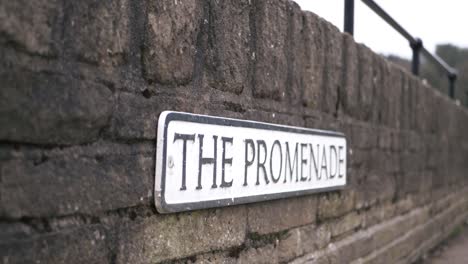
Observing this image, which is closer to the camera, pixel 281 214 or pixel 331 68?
pixel 281 214

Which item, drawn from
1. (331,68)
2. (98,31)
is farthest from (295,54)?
(98,31)

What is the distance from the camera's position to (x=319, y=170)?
2.97 metres

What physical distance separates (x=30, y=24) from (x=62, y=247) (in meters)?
0.57

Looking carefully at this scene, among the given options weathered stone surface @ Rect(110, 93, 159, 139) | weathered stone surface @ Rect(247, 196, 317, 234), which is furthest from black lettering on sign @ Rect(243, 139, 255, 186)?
weathered stone surface @ Rect(110, 93, 159, 139)

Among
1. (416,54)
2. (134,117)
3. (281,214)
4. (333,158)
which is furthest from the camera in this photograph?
(416,54)

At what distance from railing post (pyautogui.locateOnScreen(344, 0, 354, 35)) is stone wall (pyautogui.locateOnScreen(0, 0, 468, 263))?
17cm

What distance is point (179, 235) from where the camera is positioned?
1967mm

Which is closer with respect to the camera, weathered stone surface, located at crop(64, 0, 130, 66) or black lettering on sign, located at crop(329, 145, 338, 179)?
weathered stone surface, located at crop(64, 0, 130, 66)

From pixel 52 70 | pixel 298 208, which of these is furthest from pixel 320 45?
pixel 52 70

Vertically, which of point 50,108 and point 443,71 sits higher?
point 443,71

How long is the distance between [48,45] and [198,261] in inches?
37.9

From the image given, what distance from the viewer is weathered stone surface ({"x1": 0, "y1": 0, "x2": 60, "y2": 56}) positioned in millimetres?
1380

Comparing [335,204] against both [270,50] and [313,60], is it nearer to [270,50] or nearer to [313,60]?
[313,60]

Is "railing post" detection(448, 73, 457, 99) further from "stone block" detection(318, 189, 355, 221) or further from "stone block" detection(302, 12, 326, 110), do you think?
"stone block" detection(302, 12, 326, 110)
